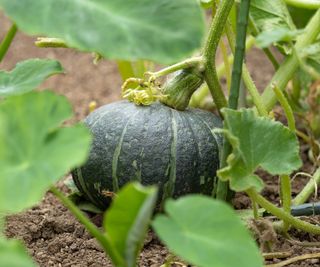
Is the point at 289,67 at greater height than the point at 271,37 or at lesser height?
lesser

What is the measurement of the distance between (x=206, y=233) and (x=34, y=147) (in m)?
→ 0.26

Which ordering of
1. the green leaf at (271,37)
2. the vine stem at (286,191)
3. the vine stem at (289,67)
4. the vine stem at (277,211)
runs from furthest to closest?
the vine stem at (289,67) < the vine stem at (286,191) < the vine stem at (277,211) < the green leaf at (271,37)

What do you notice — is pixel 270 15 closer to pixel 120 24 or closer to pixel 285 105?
pixel 285 105

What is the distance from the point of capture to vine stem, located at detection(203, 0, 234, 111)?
163 centimetres

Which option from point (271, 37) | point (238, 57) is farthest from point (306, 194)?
point (271, 37)

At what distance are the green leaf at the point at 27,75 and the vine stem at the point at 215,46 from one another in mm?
398

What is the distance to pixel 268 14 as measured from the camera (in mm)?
2025

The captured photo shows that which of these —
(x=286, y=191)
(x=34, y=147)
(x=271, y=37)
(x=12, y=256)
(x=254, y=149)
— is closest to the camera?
(x=12, y=256)

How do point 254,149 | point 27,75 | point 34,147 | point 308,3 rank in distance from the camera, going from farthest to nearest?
point 308,3 < point 27,75 < point 254,149 < point 34,147

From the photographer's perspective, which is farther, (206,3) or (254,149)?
(206,3)

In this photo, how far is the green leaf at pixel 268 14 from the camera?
6.63ft

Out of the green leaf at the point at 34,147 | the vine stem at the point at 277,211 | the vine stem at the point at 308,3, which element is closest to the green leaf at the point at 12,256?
the green leaf at the point at 34,147

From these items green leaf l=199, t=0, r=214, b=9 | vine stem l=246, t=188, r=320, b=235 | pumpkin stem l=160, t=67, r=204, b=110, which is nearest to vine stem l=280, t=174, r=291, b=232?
vine stem l=246, t=188, r=320, b=235

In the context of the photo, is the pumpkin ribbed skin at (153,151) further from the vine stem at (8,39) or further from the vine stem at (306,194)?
the vine stem at (8,39)
